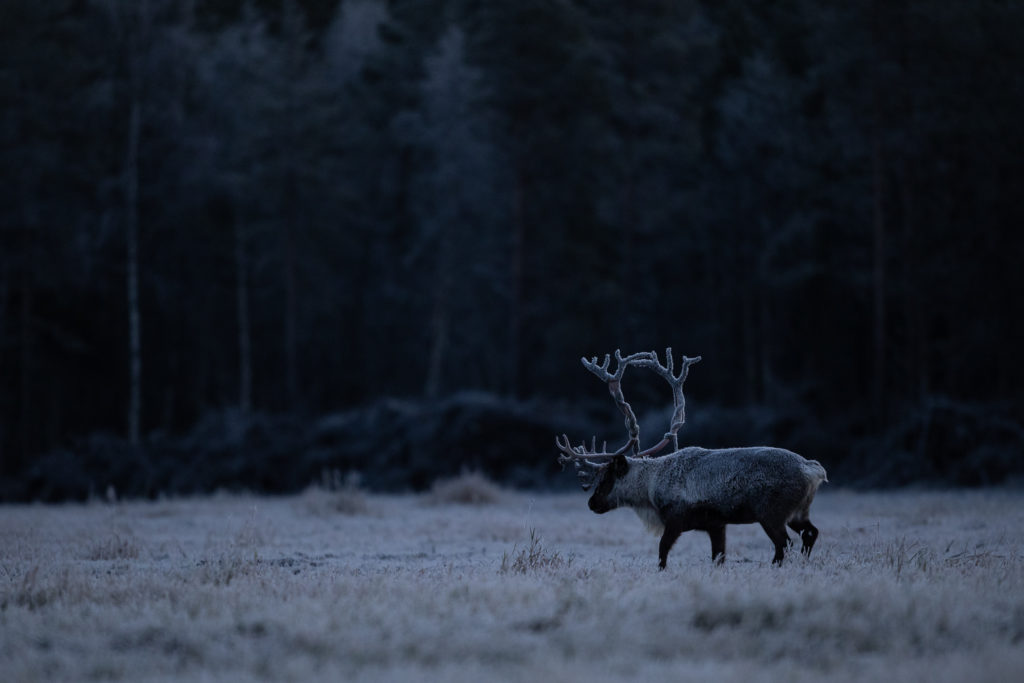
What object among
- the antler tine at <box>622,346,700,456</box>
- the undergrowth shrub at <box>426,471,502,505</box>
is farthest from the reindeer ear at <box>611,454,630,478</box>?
the undergrowth shrub at <box>426,471,502,505</box>

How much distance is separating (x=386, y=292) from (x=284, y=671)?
3478cm

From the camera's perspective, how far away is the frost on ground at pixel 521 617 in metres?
6.16

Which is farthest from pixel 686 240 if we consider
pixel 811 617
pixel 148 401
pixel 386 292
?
pixel 811 617

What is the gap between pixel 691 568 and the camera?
32.5ft

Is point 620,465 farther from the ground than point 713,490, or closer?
farther from the ground

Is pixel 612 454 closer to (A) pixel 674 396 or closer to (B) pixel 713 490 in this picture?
(B) pixel 713 490

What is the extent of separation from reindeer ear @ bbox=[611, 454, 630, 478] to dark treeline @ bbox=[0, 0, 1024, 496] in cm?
1472

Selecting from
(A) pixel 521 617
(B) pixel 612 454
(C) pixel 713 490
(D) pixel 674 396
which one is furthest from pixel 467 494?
(A) pixel 521 617

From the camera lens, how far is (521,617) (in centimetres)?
716

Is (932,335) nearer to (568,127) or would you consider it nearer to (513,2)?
(568,127)

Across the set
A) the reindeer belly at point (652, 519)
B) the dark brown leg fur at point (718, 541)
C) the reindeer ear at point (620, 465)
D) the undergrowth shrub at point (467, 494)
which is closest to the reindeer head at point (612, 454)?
the reindeer ear at point (620, 465)

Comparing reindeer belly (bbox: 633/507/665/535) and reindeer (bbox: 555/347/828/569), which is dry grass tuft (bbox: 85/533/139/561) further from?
reindeer belly (bbox: 633/507/665/535)

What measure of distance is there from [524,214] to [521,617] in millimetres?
26440

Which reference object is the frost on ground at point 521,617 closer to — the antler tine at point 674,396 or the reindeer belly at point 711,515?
the reindeer belly at point 711,515
